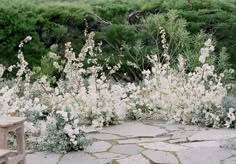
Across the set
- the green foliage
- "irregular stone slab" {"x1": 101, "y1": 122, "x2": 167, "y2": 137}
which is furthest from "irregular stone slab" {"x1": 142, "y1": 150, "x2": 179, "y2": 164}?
the green foliage

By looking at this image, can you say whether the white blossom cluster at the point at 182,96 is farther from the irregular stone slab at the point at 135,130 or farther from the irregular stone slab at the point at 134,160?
the irregular stone slab at the point at 134,160

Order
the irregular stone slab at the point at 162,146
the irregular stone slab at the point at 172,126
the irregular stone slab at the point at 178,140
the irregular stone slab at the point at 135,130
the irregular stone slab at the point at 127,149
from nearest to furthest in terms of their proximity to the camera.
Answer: the irregular stone slab at the point at 127,149 < the irregular stone slab at the point at 162,146 < the irregular stone slab at the point at 178,140 < the irregular stone slab at the point at 135,130 < the irregular stone slab at the point at 172,126

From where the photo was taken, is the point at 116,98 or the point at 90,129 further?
the point at 116,98

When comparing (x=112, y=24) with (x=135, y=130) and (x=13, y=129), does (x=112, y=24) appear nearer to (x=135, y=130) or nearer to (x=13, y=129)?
(x=135, y=130)

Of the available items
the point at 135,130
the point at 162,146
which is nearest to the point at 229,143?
the point at 162,146

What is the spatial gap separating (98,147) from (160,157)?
2.15 feet

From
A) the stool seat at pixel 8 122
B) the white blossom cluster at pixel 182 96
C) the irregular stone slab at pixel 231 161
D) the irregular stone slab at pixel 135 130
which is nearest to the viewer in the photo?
the stool seat at pixel 8 122

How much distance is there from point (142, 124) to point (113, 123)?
322 mm

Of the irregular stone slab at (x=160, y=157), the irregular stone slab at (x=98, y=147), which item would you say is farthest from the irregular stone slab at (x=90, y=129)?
the irregular stone slab at (x=160, y=157)

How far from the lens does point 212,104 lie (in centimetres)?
582

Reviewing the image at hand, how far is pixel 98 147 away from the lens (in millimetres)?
4879

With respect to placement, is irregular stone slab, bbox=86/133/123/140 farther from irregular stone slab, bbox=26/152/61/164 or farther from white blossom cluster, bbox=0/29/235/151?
irregular stone slab, bbox=26/152/61/164

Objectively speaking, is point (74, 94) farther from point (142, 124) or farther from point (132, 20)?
point (132, 20)

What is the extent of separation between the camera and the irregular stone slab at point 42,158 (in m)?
4.41
